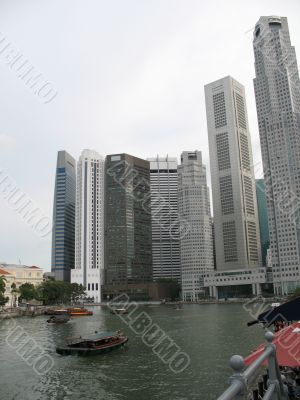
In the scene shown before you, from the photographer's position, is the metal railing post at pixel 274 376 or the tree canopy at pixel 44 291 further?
the tree canopy at pixel 44 291

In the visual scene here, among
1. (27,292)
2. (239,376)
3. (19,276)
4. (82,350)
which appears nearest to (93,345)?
(82,350)

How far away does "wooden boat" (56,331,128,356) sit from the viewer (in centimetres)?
4453

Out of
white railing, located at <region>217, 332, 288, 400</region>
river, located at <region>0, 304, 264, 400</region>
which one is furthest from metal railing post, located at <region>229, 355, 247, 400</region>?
river, located at <region>0, 304, 264, 400</region>

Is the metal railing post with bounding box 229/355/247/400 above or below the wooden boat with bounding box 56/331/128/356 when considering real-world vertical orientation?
above

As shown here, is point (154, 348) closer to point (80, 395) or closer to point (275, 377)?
point (80, 395)

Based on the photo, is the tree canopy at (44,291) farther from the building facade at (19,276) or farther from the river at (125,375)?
the river at (125,375)

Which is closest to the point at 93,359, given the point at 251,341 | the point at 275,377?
the point at 251,341

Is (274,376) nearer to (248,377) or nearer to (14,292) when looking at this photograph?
(248,377)

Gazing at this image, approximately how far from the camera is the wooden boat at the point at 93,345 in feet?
146

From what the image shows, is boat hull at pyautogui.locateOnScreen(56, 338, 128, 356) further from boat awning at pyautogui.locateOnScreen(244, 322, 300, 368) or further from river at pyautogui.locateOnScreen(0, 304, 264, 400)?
boat awning at pyautogui.locateOnScreen(244, 322, 300, 368)

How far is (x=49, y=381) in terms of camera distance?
104ft

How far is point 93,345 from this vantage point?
46188 mm

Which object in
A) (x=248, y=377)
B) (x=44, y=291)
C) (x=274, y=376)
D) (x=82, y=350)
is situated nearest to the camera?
(x=248, y=377)

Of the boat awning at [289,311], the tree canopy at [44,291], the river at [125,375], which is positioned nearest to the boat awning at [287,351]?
the boat awning at [289,311]
